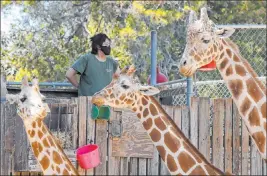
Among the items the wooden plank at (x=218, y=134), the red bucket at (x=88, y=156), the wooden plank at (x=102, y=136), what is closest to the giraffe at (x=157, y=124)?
the red bucket at (x=88, y=156)

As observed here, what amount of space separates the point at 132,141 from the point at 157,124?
191 centimetres

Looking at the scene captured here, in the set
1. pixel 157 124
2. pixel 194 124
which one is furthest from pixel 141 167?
pixel 157 124

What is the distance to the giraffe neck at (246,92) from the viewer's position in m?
6.73

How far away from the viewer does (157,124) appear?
7234 millimetres

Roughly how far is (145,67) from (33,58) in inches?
138

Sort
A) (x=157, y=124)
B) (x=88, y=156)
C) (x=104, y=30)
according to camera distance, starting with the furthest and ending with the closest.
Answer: (x=104, y=30) → (x=88, y=156) → (x=157, y=124)

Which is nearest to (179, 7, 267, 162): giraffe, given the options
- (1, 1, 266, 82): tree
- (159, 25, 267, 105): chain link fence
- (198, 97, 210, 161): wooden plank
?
(159, 25, 267, 105): chain link fence

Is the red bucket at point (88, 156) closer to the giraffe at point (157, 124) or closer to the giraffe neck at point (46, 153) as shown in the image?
the giraffe neck at point (46, 153)

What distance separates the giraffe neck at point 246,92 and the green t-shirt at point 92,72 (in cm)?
255

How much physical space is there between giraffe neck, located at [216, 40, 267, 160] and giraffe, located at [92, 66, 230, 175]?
525 mm

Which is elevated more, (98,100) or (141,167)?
(98,100)

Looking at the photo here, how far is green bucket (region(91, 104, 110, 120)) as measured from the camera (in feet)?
29.3

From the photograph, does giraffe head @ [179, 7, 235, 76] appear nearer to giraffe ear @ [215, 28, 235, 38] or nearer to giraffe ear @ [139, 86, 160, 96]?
giraffe ear @ [215, 28, 235, 38]

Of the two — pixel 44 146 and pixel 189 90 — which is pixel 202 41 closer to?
pixel 44 146
